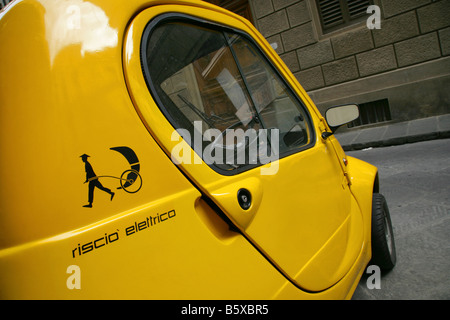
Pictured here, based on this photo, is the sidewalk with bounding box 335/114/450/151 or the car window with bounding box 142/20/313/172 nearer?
the car window with bounding box 142/20/313/172

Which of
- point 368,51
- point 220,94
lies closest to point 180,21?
point 220,94

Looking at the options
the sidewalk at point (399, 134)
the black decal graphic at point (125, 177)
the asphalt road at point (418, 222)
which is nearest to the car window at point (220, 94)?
the black decal graphic at point (125, 177)

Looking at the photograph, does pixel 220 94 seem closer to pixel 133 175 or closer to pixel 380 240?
pixel 133 175

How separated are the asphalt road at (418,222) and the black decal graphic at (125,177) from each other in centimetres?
190

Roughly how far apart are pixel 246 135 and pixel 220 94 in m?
0.24

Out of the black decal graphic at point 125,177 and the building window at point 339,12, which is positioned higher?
the building window at point 339,12

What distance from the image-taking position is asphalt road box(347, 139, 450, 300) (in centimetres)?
216

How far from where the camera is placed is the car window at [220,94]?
1.12 meters

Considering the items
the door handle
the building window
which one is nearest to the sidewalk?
the building window

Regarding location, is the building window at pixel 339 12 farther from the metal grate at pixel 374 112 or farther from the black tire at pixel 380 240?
the black tire at pixel 380 240

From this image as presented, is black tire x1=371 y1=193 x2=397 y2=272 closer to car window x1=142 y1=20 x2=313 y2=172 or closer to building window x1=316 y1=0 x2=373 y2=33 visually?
car window x1=142 y1=20 x2=313 y2=172

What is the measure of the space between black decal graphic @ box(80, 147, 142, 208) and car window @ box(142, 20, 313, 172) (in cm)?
19

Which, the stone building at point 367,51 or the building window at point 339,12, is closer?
the stone building at point 367,51
